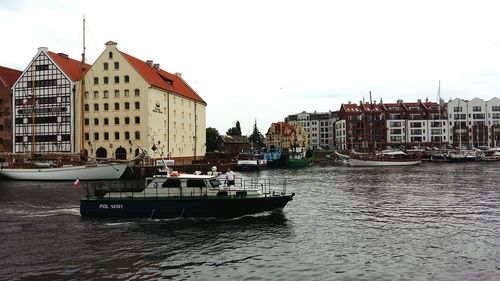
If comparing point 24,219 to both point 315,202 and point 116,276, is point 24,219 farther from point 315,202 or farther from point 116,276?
point 315,202

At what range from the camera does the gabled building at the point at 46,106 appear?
83.9 m

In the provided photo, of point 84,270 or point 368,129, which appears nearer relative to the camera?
point 84,270

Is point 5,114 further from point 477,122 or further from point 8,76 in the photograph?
point 477,122

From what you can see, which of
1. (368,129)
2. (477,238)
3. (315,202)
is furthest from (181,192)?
(368,129)

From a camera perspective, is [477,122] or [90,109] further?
[477,122]

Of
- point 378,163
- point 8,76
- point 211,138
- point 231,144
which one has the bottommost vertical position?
point 378,163

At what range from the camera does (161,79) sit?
92.2 m

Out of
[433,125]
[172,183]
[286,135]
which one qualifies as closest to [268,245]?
[172,183]

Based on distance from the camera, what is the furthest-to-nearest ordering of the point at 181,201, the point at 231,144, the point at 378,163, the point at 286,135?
1. the point at 286,135
2. the point at 231,144
3. the point at 378,163
4. the point at 181,201

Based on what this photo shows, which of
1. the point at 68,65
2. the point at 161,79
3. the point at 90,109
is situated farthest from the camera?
the point at 161,79

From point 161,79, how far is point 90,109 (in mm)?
16338

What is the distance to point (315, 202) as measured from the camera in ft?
124

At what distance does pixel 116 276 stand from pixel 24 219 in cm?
1600

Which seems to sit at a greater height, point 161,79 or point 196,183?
point 161,79
